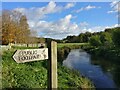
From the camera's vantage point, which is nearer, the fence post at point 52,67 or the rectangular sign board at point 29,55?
the rectangular sign board at point 29,55

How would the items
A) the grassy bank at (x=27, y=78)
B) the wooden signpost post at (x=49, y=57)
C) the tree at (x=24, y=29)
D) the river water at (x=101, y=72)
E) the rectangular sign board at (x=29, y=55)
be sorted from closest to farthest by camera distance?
the rectangular sign board at (x=29, y=55)
the wooden signpost post at (x=49, y=57)
the grassy bank at (x=27, y=78)
the river water at (x=101, y=72)
the tree at (x=24, y=29)

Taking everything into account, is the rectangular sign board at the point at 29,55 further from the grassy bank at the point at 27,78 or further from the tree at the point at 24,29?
the tree at the point at 24,29

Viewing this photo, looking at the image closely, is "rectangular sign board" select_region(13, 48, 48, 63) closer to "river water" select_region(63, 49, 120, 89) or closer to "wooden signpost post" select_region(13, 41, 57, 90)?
"wooden signpost post" select_region(13, 41, 57, 90)

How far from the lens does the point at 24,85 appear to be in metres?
7.52

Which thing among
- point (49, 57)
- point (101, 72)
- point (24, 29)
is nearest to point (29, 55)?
point (49, 57)

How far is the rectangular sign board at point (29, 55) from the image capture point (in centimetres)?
382

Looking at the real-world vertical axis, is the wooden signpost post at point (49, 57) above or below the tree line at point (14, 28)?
below

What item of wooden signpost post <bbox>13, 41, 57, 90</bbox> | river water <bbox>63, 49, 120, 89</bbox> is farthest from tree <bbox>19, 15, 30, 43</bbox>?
wooden signpost post <bbox>13, 41, 57, 90</bbox>

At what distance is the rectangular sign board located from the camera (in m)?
3.82

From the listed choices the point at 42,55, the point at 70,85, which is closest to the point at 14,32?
the point at 70,85

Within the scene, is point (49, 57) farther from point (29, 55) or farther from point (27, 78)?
point (27, 78)

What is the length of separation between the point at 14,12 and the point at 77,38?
46697 mm

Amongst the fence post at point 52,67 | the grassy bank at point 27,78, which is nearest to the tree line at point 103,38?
the grassy bank at point 27,78

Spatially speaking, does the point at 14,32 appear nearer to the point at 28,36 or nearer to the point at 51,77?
the point at 28,36
